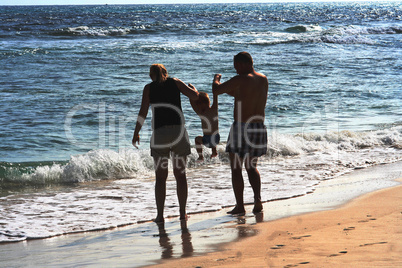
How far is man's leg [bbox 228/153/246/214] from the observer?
4.80m

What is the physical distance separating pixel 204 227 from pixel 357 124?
750cm

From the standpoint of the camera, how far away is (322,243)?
3518 millimetres

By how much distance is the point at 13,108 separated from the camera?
11406mm

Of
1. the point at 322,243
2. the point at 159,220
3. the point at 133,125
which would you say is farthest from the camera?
the point at 133,125

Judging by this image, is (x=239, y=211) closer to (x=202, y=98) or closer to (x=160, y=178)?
(x=160, y=178)

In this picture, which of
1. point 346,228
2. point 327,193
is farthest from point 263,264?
point 327,193

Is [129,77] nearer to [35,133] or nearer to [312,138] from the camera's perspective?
[35,133]

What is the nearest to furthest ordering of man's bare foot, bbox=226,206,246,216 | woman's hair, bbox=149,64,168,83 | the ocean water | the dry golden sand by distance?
the dry golden sand, woman's hair, bbox=149,64,168,83, man's bare foot, bbox=226,206,246,216, the ocean water

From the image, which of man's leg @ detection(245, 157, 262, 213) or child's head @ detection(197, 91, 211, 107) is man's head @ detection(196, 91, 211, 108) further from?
man's leg @ detection(245, 157, 262, 213)

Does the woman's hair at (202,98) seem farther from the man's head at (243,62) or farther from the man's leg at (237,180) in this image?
the man's leg at (237,180)

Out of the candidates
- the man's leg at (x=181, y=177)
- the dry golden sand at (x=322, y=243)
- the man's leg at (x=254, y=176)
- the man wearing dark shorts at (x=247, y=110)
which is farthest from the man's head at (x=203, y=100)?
the dry golden sand at (x=322, y=243)

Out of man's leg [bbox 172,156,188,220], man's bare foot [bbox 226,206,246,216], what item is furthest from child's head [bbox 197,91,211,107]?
man's bare foot [bbox 226,206,246,216]

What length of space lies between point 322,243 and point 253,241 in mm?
553

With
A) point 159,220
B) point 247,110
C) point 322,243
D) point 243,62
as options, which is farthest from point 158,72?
point 322,243
